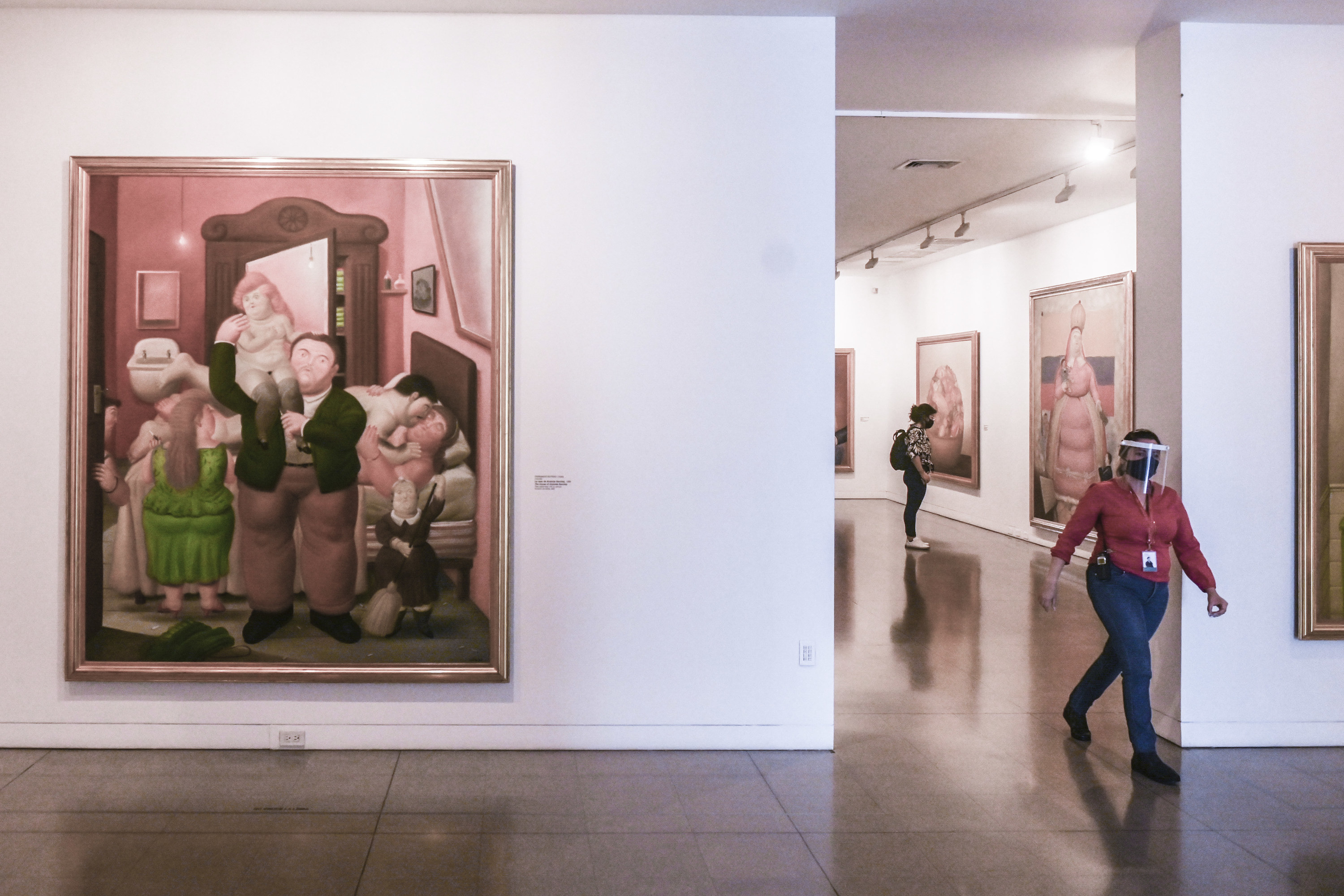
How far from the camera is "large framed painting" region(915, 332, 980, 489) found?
15.4 metres

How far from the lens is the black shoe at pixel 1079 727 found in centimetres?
575

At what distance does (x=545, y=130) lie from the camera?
5363 mm

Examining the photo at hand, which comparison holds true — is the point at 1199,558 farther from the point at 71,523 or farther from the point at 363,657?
the point at 71,523

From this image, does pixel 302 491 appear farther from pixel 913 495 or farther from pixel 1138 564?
pixel 913 495

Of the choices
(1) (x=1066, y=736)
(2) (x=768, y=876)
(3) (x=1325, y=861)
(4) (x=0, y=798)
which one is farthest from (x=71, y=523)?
(3) (x=1325, y=861)

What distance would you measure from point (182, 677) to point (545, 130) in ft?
10.7

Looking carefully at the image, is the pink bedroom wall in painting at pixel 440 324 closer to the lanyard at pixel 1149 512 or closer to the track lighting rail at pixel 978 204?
the lanyard at pixel 1149 512

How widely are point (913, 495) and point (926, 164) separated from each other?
5215mm

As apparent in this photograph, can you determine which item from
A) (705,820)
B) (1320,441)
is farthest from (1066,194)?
(705,820)

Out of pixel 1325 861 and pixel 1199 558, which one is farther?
pixel 1199 558

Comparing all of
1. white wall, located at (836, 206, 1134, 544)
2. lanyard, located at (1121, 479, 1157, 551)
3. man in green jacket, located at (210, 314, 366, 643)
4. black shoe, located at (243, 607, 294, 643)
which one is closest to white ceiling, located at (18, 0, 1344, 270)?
man in green jacket, located at (210, 314, 366, 643)

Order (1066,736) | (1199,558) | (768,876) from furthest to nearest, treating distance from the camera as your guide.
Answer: (1066,736) < (1199,558) < (768,876)

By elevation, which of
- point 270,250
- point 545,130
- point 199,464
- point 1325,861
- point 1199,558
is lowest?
point 1325,861

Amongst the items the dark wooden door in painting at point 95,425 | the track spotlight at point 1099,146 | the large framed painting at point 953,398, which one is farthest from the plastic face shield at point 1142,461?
the large framed painting at point 953,398
